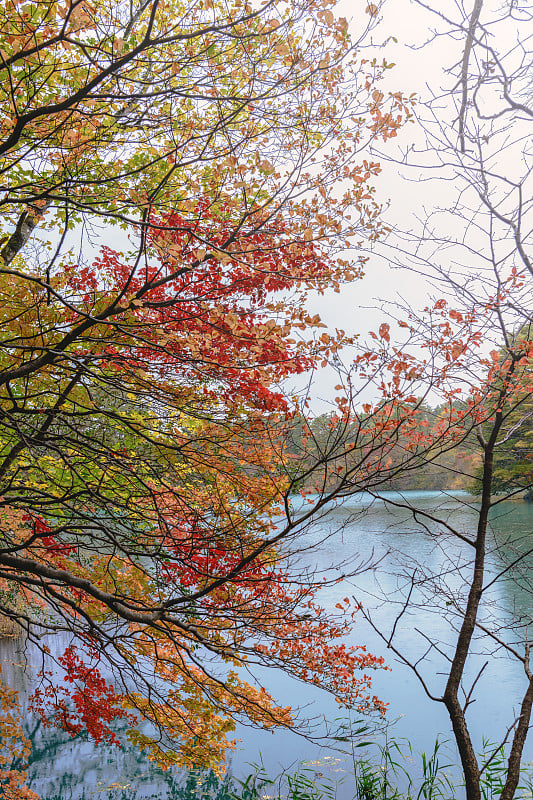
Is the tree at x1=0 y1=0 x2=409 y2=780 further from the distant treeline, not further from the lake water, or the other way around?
the lake water

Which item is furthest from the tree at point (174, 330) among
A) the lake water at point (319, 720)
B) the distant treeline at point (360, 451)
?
the lake water at point (319, 720)

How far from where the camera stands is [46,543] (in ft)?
19.1

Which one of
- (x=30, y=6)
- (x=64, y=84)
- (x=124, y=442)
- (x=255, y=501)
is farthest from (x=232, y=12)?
(x=124, y=442)

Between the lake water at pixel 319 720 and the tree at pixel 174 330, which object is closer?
the tree at pixel 174 330

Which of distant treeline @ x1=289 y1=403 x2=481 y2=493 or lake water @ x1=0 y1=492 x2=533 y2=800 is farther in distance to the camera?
lake water @ x1=0 y1=492 x2=533 y2=800

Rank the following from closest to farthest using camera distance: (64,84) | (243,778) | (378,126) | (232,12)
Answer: (232,12) → (378,126) → (64,84) → (243,778)

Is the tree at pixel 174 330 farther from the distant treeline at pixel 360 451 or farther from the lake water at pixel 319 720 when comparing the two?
the lake water at pixel 319 720

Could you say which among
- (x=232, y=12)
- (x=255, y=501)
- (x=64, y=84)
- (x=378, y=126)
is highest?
(x=64, y=84)

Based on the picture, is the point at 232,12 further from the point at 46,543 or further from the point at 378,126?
the point at 46,543

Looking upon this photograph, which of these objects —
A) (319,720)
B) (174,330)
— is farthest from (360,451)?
(319,720)

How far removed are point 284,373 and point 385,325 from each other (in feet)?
3.54

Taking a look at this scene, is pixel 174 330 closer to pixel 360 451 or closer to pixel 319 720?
pixel 360 451

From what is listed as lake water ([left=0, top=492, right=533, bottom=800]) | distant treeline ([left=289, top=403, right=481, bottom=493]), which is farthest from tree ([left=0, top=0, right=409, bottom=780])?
lake water ([left=0, top=492, right=533, bottom=800])

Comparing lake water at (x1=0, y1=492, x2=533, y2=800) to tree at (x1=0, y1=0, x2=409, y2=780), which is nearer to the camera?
tree at (x1=0, y1=0, x2=409, y2=780)
